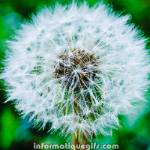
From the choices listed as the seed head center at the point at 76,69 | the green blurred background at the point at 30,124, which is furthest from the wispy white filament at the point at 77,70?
the green blurred background at the point at 30,124

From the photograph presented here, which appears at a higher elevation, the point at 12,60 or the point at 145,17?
the point at 145,17

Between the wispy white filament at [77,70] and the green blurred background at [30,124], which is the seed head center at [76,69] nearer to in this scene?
the wispy white filament at [77,70]

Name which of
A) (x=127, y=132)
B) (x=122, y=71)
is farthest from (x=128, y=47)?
(x=127, y=132)

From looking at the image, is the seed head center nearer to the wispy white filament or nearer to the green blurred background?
the wispy white filament

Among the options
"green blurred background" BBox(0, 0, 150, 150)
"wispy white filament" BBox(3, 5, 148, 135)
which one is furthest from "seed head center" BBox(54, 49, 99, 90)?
"green blurred background" BBox(0, 0, 150, 150)

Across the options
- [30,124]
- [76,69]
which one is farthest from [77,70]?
[30,124]

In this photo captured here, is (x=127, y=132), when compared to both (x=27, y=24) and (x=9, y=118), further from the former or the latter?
(x=27, y=24)

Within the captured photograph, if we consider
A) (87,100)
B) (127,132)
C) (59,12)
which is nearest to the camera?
(87,100)
